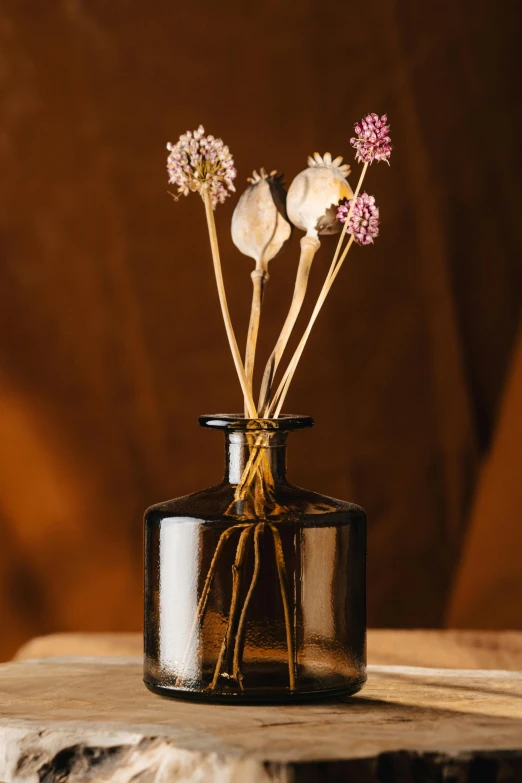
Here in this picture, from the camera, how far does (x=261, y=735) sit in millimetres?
878

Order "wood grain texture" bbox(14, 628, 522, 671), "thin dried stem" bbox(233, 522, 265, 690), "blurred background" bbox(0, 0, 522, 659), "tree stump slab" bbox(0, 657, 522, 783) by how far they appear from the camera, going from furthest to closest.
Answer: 1. "blurred background" bbox(0, 0, 522, 659)
2. "wood grain texture" bbox(14, 628, 522, 671)
3. "thin dried stem" bbox(233, 522, 265, 690)
4. "tree stump slab" bbox(0, 657, 522, 783)

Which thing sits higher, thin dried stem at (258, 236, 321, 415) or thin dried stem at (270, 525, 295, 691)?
thin dried stem at (258, 236, 321, 415)

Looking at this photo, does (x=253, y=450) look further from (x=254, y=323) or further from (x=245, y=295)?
(x=245, y=295)

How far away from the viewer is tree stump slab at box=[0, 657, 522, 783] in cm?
82

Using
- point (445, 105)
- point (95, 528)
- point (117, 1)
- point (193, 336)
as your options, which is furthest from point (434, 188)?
point (95, 528)

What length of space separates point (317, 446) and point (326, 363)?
141 millimetres

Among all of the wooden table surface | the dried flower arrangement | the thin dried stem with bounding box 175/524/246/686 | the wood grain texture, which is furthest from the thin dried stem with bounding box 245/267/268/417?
the wood grain texture

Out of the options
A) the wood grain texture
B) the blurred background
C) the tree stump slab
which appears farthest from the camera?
the blurred background

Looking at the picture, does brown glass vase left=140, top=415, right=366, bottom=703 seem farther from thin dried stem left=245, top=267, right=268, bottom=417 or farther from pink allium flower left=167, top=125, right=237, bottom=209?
pink allium flower left=167, top=125, right=237, bottom=209

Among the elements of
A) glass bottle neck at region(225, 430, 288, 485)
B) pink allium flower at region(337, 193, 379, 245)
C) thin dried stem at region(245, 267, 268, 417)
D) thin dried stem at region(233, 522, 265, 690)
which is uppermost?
pink allium flower at region(337, 193, 379, 245)

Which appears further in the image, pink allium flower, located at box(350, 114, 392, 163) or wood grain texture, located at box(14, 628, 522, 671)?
wood grain texture, located at box(14, 628, 522, 671)

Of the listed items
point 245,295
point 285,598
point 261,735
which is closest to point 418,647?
point 245,295

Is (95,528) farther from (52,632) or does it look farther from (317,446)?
(317,446)

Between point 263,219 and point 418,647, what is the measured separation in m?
0.91
